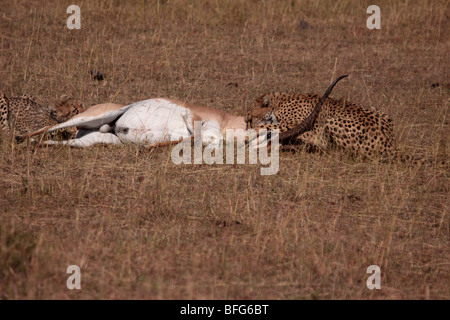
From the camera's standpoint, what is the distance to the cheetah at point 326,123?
615 centimetres

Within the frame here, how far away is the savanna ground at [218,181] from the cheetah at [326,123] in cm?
20

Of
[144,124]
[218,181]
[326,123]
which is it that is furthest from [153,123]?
[326,123]

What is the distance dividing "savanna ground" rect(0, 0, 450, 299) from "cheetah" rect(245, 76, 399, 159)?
20 cm

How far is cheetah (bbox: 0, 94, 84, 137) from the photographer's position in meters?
6.46

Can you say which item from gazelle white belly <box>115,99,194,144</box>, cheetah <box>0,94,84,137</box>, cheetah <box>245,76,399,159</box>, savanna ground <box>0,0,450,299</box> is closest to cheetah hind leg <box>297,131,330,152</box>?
cheetah <box>245,76,399,159</box>

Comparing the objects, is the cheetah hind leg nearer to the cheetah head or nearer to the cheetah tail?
the cheetah tail

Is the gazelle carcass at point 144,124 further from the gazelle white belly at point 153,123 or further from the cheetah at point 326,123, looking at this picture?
the cheetah at point 326,123

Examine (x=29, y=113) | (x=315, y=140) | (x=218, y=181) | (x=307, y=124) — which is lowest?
(x=218, y=181)

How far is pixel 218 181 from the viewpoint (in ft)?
18.2

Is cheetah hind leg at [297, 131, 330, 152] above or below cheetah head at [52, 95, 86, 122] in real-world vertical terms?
below

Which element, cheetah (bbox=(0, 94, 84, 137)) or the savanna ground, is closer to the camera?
the savanna ground

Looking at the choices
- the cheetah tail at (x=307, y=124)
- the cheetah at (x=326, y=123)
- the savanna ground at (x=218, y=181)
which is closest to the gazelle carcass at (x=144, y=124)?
the savanna ground at (x=218, y=181)

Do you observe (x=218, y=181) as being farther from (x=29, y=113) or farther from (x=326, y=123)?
(x=29, y=113)

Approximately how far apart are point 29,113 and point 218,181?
2.27 metres
